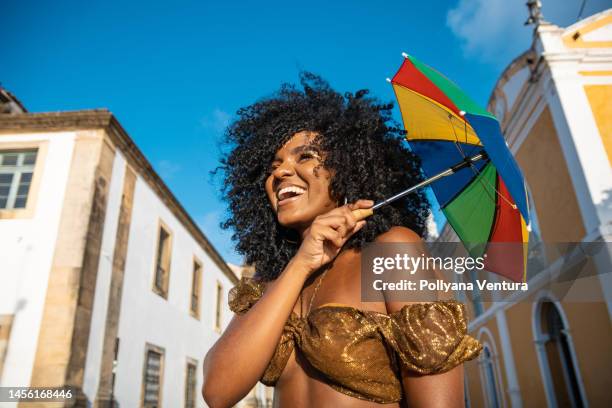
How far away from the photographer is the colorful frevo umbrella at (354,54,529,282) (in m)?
2.19

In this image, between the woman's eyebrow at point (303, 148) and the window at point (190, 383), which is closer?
the woman's eyebrow at point (303, 148)

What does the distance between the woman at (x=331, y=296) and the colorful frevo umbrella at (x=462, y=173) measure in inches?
4.9

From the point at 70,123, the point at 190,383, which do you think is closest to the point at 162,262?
the point at 190,383

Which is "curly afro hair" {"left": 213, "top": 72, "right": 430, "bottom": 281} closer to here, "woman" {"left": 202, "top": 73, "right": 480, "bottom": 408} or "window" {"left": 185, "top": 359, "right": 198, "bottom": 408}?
"woman" {"left": 202, "top": 73, "right": 480, "bottom": 408}

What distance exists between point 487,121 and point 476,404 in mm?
16624

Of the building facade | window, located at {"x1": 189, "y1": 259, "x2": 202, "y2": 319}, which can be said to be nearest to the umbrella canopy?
Result: the building facade

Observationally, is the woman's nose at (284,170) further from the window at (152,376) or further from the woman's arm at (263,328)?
the window at (152,376)

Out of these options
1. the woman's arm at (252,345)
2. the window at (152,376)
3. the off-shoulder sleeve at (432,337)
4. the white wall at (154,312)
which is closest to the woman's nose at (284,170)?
the woman's arm at (252,345)

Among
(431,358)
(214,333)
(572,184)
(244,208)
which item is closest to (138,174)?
(214,333)

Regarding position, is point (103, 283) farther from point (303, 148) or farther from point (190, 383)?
point (303, 148)

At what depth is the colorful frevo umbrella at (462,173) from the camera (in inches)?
86.3

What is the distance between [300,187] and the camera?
6.55 feet

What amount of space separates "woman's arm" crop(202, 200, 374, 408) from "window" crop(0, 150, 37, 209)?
33.3 feet

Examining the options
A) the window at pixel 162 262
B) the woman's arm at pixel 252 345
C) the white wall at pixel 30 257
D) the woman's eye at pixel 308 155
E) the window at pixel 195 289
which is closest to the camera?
the woman's arm at pixel 252 345
